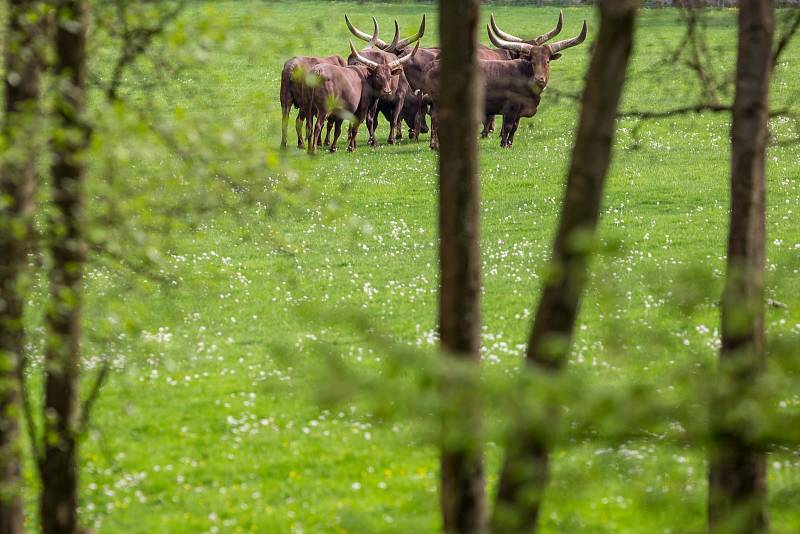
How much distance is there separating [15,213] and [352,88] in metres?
25.6

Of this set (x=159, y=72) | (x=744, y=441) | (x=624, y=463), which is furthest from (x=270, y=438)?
(x=744, y=441)

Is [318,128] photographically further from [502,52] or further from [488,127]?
[502,52]

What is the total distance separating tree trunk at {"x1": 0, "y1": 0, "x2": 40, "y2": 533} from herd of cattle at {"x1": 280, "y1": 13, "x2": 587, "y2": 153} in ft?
75.5

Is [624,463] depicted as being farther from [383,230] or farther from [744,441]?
[383,230]

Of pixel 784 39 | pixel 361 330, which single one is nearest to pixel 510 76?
pixel 784 39

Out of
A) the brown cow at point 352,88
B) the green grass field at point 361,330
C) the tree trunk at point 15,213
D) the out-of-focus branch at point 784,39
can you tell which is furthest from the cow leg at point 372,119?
the tree trunk at point 15,213

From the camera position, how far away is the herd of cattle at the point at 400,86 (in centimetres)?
3053

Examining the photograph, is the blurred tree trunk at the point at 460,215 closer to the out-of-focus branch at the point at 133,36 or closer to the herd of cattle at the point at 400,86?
the out-of-focus branch at the point at 133,36

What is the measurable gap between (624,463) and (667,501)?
0.18 metres

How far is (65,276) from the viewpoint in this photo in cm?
633

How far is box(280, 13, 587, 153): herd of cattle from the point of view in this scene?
30.5 m

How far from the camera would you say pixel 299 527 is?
854 cm

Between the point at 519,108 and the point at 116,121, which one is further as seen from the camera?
the point at 519,108

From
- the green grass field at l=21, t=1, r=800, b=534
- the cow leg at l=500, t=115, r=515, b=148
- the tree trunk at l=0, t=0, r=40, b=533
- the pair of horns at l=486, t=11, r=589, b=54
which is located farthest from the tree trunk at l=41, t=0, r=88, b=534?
the pair of horns at l=486, t=11, r=589, b=54
